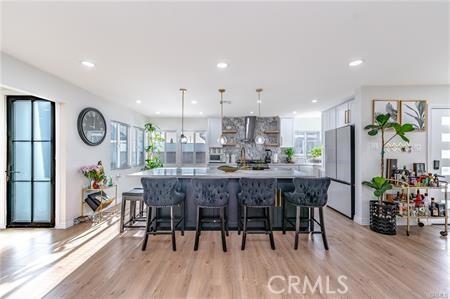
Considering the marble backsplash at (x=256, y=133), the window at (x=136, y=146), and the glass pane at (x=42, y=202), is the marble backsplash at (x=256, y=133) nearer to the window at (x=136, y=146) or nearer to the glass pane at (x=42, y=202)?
the window at (x=136, y=146)

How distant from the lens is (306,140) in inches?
310

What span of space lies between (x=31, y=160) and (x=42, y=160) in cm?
18

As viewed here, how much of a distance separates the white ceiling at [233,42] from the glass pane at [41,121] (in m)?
0.83

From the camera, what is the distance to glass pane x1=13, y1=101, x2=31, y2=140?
3.95 metres

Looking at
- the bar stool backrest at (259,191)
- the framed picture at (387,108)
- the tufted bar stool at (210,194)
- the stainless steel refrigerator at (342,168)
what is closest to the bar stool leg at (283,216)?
the bar stool backrest at (259,191)

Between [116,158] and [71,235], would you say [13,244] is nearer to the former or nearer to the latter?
[71,235]

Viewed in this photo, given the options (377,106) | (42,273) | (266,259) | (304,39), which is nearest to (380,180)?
(377,106)

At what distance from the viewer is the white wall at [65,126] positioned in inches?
122

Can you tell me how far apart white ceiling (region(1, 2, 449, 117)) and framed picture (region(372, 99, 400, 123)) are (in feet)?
1.28

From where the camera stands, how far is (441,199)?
423 centimetres

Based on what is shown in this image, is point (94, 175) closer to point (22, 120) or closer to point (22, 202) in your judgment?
point (22, 202)

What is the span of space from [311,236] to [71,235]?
390 cm

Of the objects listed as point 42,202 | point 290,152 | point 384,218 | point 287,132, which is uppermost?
point 287,132

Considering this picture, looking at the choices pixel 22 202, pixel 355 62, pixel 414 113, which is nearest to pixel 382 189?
pixel 414 113
